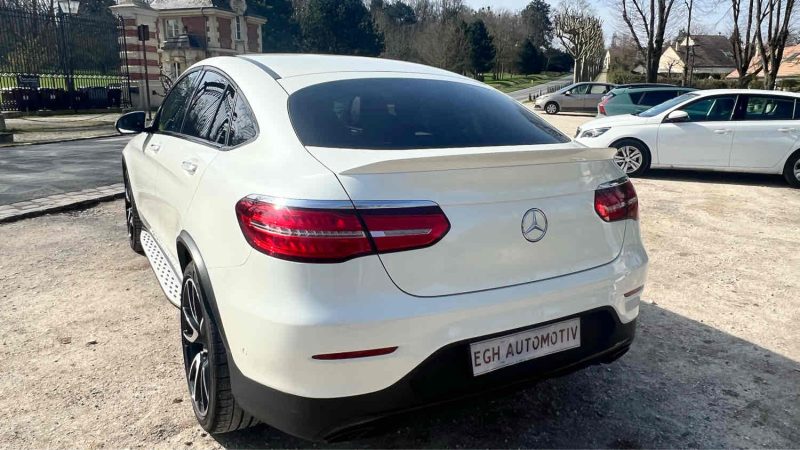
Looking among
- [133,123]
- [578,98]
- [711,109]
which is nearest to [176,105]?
[133,123]

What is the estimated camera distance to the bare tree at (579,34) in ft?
161

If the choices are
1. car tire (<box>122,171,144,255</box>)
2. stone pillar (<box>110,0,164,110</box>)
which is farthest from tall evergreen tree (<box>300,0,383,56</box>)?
car tire (<box>122,171,144,255</box>)

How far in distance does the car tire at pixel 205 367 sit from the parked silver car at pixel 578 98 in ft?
92.4

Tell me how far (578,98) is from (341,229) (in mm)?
28722

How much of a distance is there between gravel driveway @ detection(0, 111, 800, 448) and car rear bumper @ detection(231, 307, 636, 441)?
10cm

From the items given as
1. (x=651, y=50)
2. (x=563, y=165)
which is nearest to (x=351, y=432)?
(x=563, y=165)

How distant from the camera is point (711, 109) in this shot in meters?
9.24

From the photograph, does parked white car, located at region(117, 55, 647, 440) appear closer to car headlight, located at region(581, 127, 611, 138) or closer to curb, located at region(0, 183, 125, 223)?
curb, located at region(0, 183, 125, 223)

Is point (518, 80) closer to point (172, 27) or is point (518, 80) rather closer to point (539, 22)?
point (539, 22)

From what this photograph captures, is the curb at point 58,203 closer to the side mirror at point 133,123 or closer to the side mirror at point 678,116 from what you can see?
the side mirror at point 133,123

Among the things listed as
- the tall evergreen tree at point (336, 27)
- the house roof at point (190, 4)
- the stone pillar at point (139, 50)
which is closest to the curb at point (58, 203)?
the stone pillar at point (139, 50)

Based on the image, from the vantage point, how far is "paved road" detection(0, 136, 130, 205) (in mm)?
7582

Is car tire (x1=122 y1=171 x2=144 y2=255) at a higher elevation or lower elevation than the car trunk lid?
lower

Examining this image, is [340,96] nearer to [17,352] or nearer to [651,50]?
[17,352]
